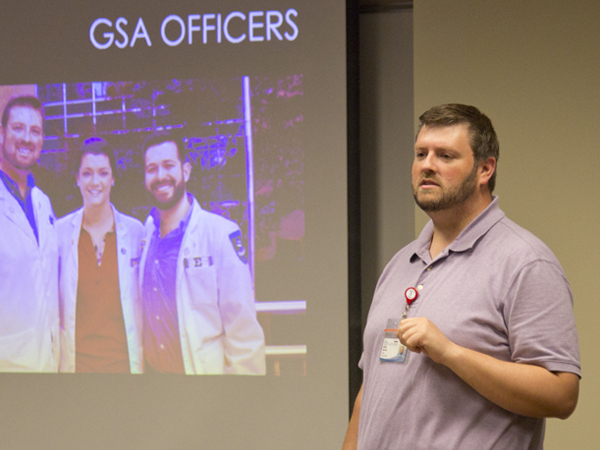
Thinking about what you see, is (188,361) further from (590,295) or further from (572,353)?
(572,353)

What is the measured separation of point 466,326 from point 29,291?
2.54 m

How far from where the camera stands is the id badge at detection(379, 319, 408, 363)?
1291mm

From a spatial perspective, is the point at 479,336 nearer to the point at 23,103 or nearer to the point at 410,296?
the point at 410,296

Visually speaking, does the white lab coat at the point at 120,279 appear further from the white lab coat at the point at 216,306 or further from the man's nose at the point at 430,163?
the man's nose at the point at 430,163

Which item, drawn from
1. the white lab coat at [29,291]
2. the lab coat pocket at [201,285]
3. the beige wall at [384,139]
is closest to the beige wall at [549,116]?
the beige wall at [384,139]

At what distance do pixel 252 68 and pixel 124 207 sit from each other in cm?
94

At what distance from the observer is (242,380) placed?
9.68 feet

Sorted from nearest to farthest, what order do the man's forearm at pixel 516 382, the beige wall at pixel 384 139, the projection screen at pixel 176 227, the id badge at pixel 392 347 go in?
the man's forearm at pixel 516 382, the id badge at pixel 392 347, the projection screen at pixel 176 227, the beige wall at pixel 384 139

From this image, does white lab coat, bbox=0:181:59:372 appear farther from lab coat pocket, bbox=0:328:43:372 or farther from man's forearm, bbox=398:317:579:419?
man's forearm, bbox=398:317:579:419

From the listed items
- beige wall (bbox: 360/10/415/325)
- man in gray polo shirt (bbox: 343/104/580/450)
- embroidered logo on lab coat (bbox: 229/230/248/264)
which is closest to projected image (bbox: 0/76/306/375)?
embroidered logo on lab coat (bbox: 229/230/248/264)

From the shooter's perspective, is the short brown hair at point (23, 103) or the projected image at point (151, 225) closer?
the projected image at point (151, 225)

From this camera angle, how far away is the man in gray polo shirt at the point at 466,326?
1.15 metres

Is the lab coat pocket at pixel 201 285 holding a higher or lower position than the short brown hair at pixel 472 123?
lower

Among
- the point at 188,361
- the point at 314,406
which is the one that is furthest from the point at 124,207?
the point at 314,406
